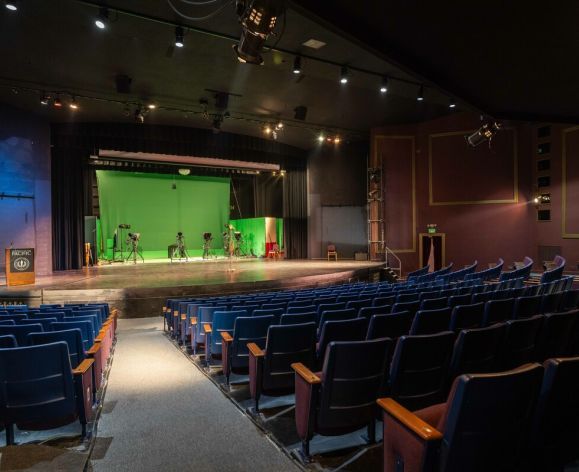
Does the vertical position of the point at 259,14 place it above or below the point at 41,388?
above

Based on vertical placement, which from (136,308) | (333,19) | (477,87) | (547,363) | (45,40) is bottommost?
(136,308)

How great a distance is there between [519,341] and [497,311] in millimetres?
959

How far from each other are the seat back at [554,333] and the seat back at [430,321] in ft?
2.30

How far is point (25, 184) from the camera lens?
37.9 feet

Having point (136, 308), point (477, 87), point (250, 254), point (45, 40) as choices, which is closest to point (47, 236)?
point (136, 308)

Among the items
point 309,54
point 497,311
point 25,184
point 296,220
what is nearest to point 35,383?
point 497,311

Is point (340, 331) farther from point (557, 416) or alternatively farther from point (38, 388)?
point (38, 388)

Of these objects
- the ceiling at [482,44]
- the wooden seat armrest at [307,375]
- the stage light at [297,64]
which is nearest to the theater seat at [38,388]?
the wooden seat armrest at [307,375]

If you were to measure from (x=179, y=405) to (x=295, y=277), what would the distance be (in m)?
7.75

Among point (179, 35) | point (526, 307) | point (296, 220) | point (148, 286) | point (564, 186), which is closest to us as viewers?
point (526, 307)

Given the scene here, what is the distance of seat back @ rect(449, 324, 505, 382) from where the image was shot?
99.9 inches

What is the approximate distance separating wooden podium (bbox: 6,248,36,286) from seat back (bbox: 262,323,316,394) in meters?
8.61

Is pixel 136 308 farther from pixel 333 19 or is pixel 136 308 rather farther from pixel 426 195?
pixel 426 195

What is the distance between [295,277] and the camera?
11.0m
